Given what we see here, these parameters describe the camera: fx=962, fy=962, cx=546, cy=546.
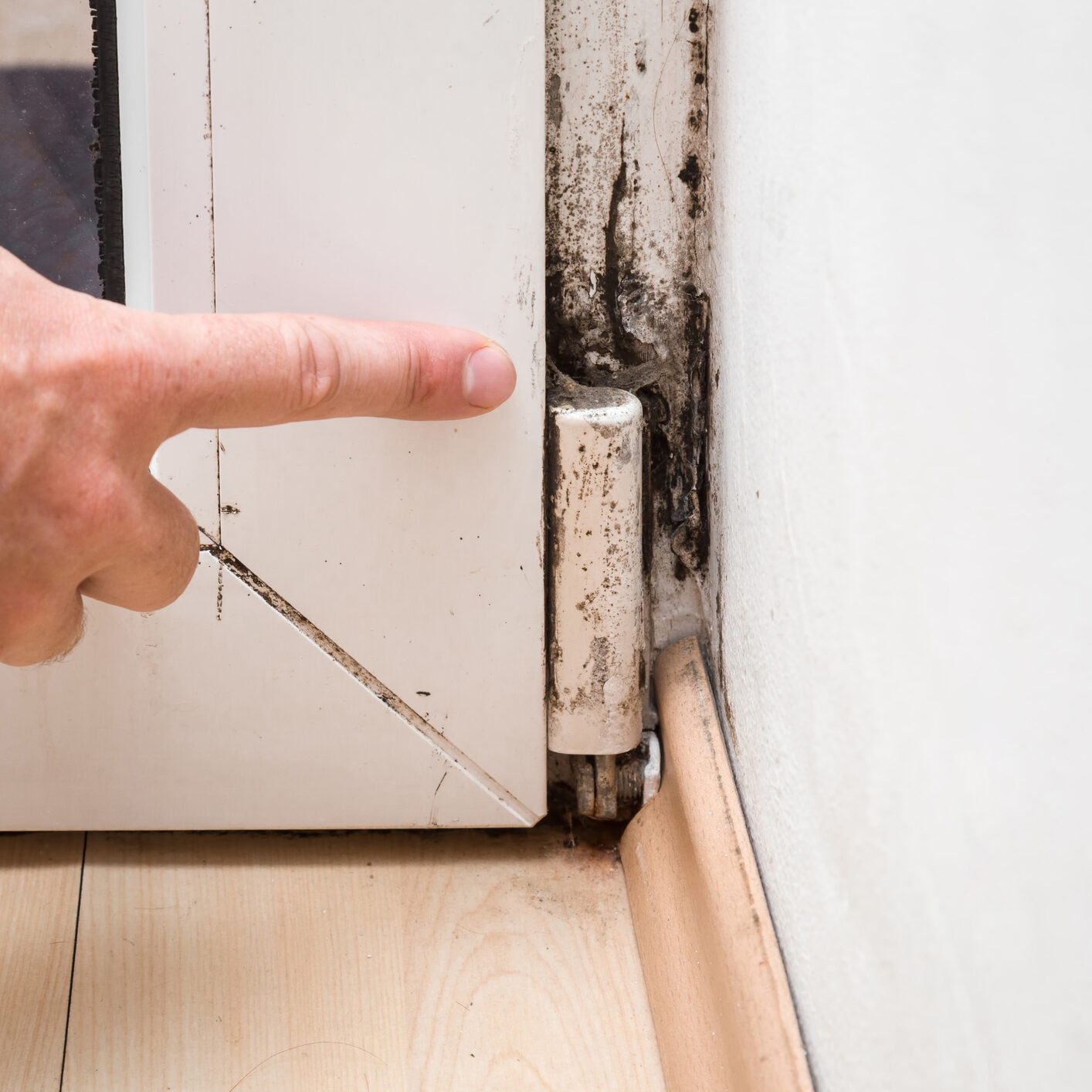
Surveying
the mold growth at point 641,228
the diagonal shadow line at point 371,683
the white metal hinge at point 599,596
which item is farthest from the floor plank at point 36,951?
the mold growth at point 641,228

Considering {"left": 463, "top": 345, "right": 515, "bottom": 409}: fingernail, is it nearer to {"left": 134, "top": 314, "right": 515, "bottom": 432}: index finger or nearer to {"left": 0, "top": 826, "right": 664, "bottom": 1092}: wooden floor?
{"left": 134, "top": 314, "right": 515, "bottom": 432}: index finger

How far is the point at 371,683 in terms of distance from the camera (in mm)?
647

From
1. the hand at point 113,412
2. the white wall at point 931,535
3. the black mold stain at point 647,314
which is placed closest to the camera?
the white wall at point 931,535

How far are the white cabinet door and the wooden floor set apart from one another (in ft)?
0.12

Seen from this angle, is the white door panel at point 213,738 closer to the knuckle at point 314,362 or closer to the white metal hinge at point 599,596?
the white metal hinge at point 599,596

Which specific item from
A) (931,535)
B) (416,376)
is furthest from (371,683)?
(931,535)

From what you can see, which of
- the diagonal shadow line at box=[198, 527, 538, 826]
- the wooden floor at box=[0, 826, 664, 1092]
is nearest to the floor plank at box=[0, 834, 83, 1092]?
the wooden floor at box=[0, 826, 664, 1092]

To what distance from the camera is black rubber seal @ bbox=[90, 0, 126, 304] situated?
579mm

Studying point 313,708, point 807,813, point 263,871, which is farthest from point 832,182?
point 263,871

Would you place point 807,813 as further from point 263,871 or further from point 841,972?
point 263,871

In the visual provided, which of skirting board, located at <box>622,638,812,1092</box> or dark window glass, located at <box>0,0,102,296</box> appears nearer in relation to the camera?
skirting board, located at <box>622,638,812,1092</box>

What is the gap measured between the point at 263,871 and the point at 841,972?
44 centimetres

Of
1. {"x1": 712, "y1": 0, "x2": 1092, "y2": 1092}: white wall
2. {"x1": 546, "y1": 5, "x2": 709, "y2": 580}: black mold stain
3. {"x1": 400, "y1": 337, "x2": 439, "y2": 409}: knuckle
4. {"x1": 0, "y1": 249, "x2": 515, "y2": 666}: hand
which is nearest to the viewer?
{"x1": 712, "y1": 0, "x2": 1092, "y2": 1092}: white wall

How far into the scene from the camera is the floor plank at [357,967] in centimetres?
55
